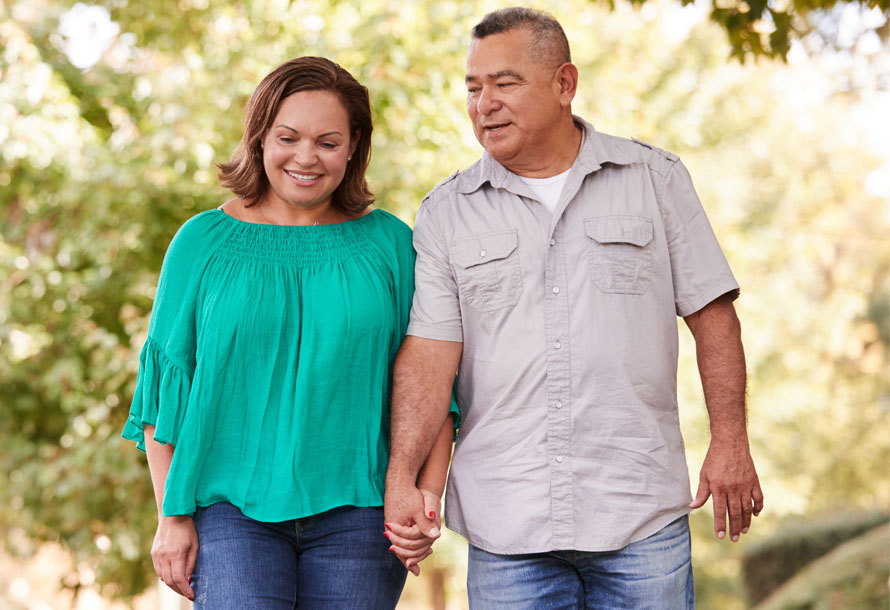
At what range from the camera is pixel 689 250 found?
2.79 meters

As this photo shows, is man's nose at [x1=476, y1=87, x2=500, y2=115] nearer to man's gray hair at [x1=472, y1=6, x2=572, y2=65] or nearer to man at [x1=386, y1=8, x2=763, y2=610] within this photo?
man at [x1=386, y1=8, x2=763, y2=610]

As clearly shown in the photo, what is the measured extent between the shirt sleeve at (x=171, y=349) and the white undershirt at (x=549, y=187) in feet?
3.09

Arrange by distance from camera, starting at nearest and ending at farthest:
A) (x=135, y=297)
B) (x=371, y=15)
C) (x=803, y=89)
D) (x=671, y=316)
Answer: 1. (x=671, y=316)
2. (x=371, y=15)
3. (x=135, y=297)
4. (x=803, y=89)

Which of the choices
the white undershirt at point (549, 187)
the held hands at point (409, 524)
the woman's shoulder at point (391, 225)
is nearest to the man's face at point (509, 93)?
the white undershirt at point (549, 187)

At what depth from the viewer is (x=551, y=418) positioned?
8.82 ft

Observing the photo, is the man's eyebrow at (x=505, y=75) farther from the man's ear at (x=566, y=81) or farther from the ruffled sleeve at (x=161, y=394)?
the ruffled sleeve at (x=161, y=394)

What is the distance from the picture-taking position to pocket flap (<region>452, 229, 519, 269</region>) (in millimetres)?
2758

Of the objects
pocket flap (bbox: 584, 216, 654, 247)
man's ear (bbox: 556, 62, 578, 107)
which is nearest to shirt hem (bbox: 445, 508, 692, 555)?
pocket flap (bbox: 584, 216, 654, 247)

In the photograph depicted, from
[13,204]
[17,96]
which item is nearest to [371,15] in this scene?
[17,96]

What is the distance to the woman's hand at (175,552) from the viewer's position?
2.58m

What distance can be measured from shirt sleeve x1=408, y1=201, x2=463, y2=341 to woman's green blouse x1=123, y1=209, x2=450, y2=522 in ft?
0.37

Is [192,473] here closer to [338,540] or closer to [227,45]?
[338,540]

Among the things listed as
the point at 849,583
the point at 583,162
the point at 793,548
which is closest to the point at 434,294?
the point at 583,162

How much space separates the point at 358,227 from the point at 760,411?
10719 millimetres
